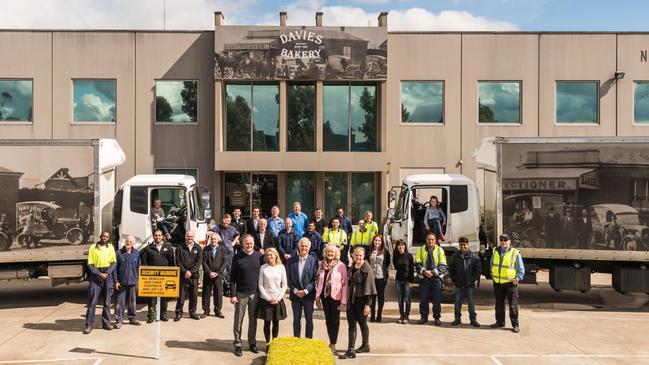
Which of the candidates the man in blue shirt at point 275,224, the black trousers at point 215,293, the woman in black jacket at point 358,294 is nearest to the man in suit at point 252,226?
the man in blue shirt at point 275,224

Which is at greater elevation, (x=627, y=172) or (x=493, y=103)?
(x=493, y=103)

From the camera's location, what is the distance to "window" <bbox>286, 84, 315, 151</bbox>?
2191 cm

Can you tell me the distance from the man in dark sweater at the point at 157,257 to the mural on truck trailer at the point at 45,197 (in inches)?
77.4

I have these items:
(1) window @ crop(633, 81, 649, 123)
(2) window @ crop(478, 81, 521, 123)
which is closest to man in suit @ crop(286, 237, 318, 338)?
(2) window @ crop(478, 81, 521, 123)

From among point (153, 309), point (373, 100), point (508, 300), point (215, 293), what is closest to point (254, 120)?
point (373, 100)

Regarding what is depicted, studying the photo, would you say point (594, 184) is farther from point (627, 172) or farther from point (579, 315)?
point (579, 315)

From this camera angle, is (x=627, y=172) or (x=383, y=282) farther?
(x=627, y=172)

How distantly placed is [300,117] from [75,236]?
35.8 ft

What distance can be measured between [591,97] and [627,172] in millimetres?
10596

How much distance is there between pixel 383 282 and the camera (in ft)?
38.2

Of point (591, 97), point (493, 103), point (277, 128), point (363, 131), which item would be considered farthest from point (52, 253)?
point (591, 97)

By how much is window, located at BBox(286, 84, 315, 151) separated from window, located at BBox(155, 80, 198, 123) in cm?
359

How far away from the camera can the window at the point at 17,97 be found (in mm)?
21750

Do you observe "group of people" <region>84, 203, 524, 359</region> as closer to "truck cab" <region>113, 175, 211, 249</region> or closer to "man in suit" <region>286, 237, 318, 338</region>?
"man in suit" <region>286, 237, 318, 338</region>
